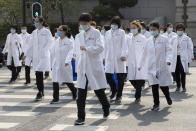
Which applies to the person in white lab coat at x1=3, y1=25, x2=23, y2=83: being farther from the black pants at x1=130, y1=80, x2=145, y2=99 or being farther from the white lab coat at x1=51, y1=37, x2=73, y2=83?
the black pants at x1=130, y1=80, x2=145, y2=99

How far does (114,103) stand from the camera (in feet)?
32.1

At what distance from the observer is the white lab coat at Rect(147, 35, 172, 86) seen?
9.00 metres

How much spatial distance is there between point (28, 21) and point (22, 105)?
99.2ft

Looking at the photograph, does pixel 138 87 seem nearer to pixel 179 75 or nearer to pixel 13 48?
pixel 179 75

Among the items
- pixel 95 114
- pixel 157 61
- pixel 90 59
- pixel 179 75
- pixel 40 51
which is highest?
pixel 40 51

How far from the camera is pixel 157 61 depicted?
29.9 ft

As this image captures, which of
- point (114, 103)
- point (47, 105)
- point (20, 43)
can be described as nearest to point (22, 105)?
point (47, 105)

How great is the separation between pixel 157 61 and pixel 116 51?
142 centimetres

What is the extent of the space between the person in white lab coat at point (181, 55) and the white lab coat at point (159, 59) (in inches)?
114

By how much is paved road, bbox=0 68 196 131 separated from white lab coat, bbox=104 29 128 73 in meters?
0.83

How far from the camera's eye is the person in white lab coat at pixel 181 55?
12.0 m

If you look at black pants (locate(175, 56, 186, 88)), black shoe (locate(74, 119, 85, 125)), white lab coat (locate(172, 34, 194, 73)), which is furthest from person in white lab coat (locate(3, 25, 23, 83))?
black shoe (locate(74, 119, 85, 125))

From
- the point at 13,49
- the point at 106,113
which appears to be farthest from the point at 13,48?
the point at 106,113

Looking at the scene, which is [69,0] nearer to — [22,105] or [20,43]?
[20,43]
